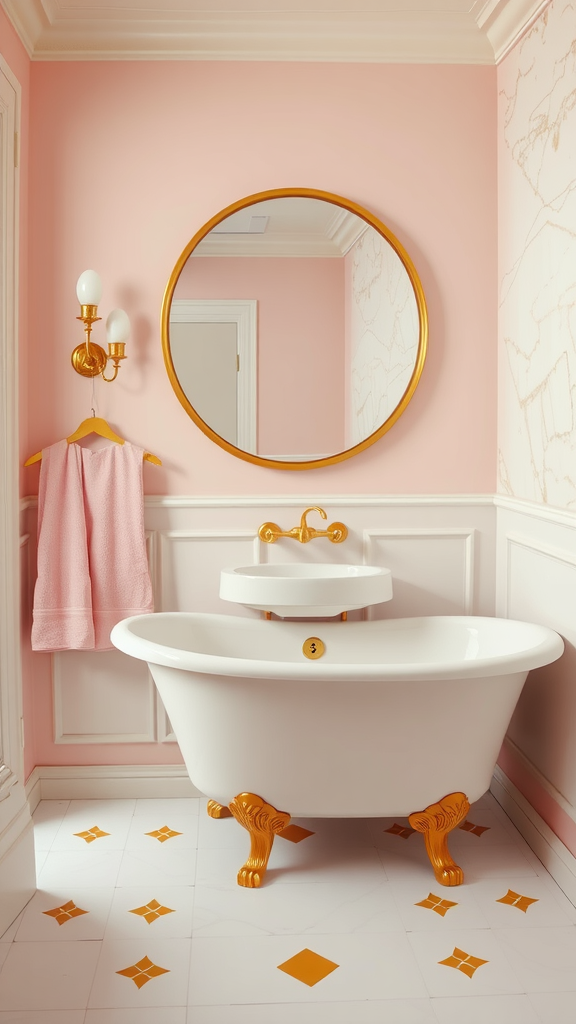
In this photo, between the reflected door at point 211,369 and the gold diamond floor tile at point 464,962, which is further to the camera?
the reflected door at point 211,369

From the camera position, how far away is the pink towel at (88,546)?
2723mm

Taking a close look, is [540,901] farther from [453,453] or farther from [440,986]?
[453,453]

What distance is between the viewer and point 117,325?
2705 mm

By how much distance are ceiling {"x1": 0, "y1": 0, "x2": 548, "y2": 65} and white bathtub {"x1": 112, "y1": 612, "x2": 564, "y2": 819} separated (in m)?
1.86

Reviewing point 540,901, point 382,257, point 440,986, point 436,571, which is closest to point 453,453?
point 436,571

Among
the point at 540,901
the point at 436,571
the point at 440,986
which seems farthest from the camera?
the point at 436,571

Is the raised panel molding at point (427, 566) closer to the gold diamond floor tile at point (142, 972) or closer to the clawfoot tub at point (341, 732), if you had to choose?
the clawfoot tub at point (341, 732)

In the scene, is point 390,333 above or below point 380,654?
above

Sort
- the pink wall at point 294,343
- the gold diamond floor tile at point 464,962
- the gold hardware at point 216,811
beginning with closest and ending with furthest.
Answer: the gold diamond floor tile at point 464,962 < the gold hardware at point 216,811 < the pink wall at point 294,343

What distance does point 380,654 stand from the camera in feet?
9.04

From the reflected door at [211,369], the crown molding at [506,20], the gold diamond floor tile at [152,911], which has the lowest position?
the gold diamond floor tile at [152,911]

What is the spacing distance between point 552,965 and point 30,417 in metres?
2.16

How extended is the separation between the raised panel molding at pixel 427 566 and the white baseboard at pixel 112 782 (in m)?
0.88

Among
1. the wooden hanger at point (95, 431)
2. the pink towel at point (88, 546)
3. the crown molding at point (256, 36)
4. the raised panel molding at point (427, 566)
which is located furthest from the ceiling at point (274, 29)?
the raised panel molding at point (427, 566)
